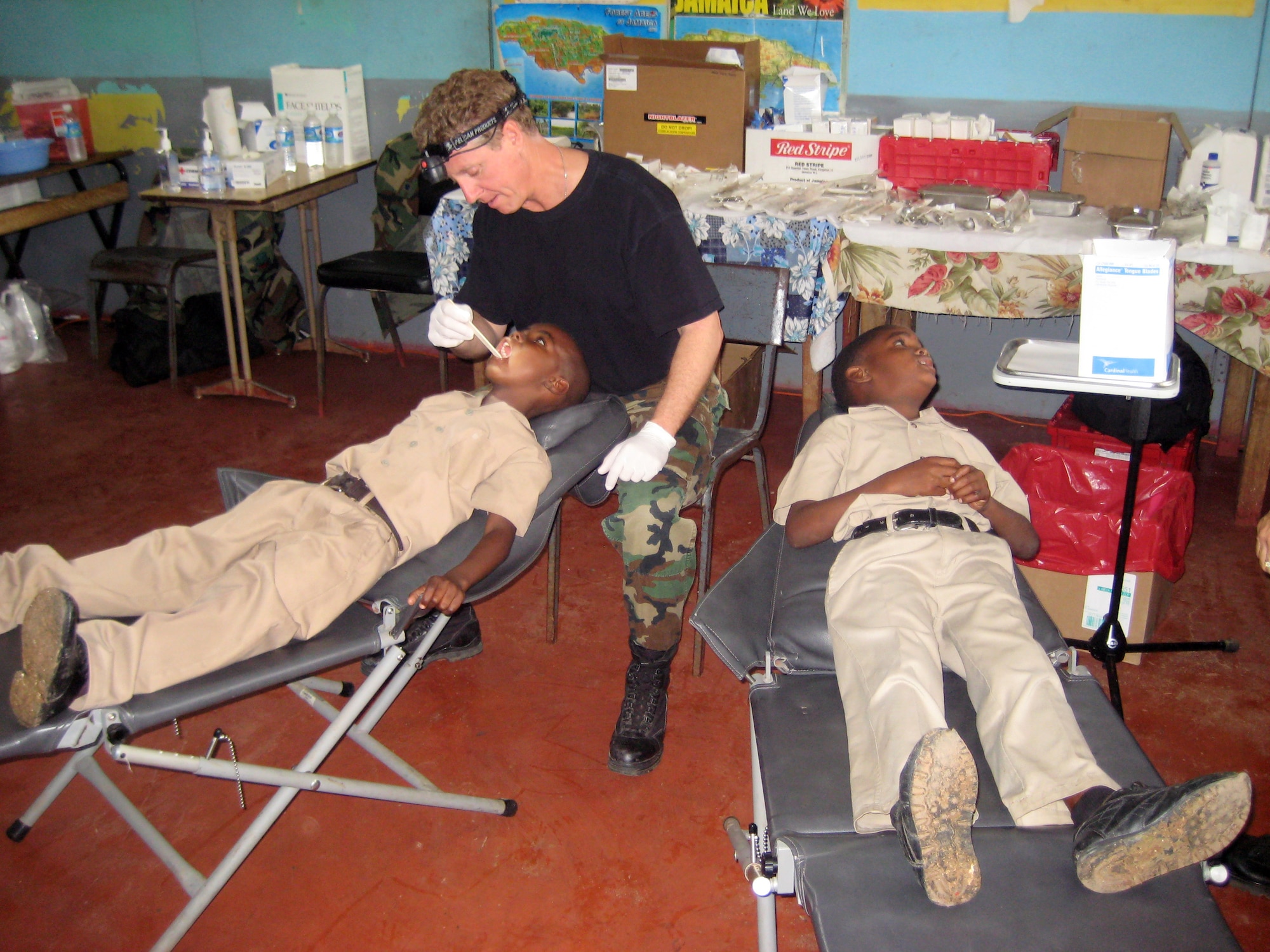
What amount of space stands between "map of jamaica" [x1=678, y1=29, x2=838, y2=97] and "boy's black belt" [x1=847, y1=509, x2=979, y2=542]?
247 cm

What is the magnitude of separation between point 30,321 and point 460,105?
→ 380cm

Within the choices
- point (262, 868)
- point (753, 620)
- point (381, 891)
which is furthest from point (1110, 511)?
point (262, 868)

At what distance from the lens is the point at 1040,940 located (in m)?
1.30

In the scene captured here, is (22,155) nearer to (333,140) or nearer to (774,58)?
(333,140)

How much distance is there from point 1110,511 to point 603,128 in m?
2.37

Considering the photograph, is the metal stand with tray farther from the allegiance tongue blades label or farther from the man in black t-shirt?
the allegiance tongue blades label

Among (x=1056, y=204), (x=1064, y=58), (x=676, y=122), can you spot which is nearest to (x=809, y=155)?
(x=676, y=122)

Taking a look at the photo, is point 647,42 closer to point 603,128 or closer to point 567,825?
point 603,128

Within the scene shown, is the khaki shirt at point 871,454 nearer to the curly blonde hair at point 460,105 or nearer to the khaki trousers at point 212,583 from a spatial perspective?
the khaki trousers at point 212,583

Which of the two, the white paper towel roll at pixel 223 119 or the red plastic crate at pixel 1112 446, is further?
the white paper towel roll at pixel 223 119

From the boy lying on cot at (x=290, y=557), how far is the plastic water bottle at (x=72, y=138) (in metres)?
3.68

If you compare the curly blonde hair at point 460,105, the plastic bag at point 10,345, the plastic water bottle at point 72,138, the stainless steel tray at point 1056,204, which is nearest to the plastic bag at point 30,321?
the plastic bag at point 10,345

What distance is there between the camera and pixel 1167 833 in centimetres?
134

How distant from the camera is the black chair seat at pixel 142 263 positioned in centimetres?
432
